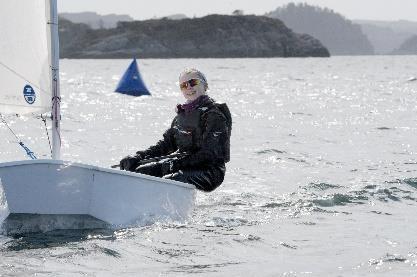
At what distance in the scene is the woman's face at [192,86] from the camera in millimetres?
9453

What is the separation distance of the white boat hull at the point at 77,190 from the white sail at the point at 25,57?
3.15ft

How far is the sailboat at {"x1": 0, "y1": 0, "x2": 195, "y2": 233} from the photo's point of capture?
7.92 m

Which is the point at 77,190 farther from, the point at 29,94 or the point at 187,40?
the point at 187,40

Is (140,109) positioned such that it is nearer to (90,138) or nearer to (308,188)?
(90,138)

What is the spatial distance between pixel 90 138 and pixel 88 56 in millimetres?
170252

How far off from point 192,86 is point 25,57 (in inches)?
78.6

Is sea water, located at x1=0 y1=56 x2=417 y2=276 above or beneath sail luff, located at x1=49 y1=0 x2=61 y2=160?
beneath

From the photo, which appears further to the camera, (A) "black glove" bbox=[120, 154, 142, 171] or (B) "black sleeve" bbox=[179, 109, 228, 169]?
(A) "black glove" bbox=[120, 154, 142, 171]

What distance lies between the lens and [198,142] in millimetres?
9492

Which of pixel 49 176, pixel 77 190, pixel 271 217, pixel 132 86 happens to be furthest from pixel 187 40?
pixel 49 176

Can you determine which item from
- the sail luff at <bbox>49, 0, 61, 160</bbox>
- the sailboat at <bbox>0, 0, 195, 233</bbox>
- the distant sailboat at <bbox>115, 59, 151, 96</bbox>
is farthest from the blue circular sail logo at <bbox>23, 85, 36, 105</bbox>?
the distant sailboat at <bbox>115, 59, 151, 96</bbox>

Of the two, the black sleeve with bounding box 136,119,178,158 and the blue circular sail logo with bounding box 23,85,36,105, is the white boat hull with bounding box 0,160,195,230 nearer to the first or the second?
the blue circular sail logo with bounding box 23,85,36,105

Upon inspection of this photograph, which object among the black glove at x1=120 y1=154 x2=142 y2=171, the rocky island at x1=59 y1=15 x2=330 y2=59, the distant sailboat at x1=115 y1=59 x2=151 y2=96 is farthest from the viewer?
the rocky island at x1=59 y1=15 x2=330 y2=59

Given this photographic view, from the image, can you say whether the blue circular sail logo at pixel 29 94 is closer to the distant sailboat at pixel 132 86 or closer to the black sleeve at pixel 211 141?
the black sleeve at pixel 211 141
